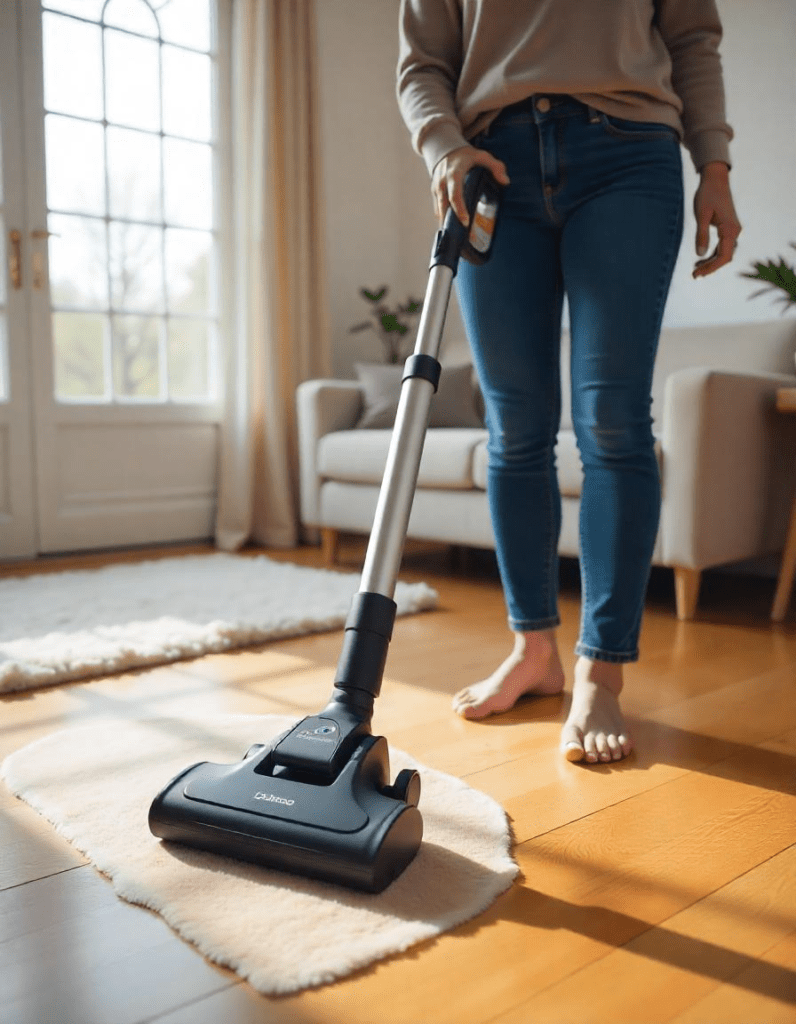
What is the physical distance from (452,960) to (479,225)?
884 millimetres

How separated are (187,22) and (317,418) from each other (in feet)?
5.25

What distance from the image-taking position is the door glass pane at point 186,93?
3.54 meters

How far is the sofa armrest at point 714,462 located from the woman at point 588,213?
0.83 m

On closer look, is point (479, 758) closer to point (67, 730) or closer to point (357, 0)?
point (67, 730)

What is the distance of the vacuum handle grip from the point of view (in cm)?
121

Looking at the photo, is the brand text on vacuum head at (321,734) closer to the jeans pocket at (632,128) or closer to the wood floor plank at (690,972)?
the wood floor plank at (690,972)

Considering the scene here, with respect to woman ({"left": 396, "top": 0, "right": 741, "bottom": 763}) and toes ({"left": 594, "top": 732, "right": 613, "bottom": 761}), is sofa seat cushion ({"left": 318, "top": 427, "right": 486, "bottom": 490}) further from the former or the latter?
toes ({"left": 594, "top": 732, "right": 613, "bottom": 761})

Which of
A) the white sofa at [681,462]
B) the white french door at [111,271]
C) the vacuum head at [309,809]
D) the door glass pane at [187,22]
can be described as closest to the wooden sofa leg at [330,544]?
the white sofa at [681,462]

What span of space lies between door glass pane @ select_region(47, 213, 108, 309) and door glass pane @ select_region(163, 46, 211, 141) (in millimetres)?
504

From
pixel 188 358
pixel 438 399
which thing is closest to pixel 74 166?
pixel 188 358

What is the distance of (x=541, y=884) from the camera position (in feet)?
3.08

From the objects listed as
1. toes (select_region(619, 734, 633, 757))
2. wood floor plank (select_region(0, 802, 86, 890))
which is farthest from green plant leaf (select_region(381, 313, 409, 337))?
wood floor plank (select_region(0, 802, 86, 890))

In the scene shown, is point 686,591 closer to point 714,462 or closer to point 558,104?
point 714,462

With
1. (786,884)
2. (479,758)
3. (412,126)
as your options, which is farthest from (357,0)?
(786,884)
